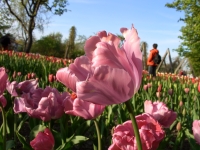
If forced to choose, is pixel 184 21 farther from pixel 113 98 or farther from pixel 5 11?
pixel 113 98

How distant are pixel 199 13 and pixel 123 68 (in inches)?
686

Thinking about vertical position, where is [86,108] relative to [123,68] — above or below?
below

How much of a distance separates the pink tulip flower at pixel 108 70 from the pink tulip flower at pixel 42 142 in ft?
0.86

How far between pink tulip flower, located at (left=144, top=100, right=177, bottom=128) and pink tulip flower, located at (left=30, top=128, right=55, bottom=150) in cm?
28

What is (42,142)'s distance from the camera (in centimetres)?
83

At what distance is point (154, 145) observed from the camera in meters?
0.65

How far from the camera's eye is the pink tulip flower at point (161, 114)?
0.83 m

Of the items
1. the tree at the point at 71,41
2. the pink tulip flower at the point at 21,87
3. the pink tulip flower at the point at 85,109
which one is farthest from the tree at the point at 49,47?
the pink tulip flower at the point at 85,109

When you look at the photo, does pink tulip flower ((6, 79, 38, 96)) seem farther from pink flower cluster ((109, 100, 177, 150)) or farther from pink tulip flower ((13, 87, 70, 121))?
pink flower cluster ((109, 100, 177, 150))

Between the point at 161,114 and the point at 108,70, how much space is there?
1.15 ft

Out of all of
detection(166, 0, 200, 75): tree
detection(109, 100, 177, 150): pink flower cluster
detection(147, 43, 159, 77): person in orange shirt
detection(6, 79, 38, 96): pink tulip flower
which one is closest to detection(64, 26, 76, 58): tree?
detection(166, 0, 200, 75): tree

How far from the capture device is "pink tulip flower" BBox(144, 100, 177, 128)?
0.83 metres

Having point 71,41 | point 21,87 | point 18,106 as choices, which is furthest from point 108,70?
point 71,41

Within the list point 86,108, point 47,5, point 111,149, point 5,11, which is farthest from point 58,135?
point 5,11
